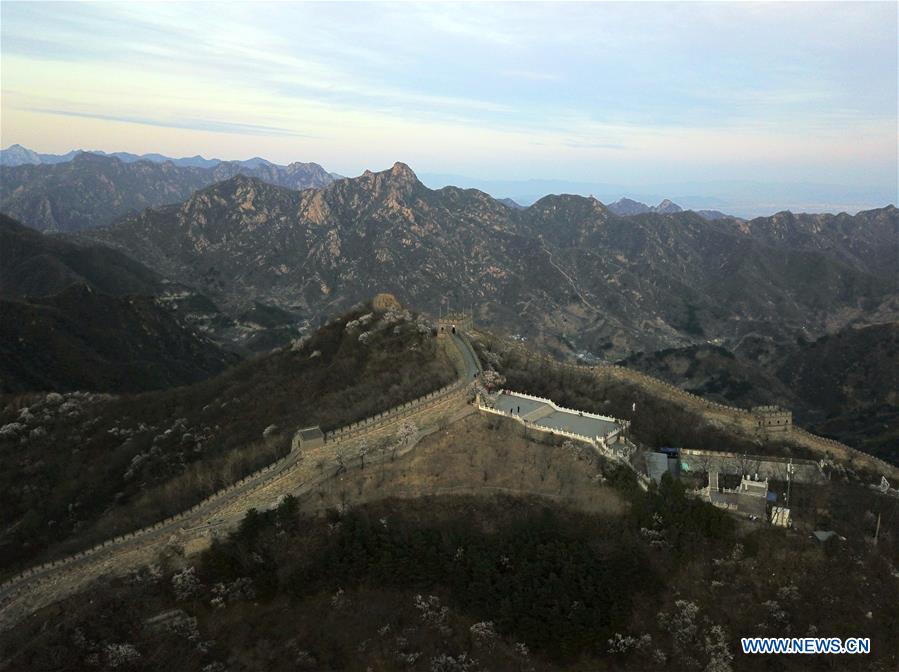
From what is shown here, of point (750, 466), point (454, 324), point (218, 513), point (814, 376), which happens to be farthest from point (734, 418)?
point (814, 376)

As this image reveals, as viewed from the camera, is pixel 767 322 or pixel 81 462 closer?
pixel 81 462


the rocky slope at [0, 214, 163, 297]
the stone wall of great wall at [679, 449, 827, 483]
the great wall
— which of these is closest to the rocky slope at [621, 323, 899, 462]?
the stone wall of great wall at [679, 449, 827, 483]

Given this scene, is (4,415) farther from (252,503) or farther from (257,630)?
(257,630)

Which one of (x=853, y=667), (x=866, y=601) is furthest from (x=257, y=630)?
(x=866, y=601)

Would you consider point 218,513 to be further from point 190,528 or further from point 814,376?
point 814,376

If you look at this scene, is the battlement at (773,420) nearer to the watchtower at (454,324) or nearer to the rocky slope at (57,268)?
the watchtower at (454,324)

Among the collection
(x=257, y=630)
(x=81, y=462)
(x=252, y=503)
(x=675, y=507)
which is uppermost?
(x=675, y=507)
